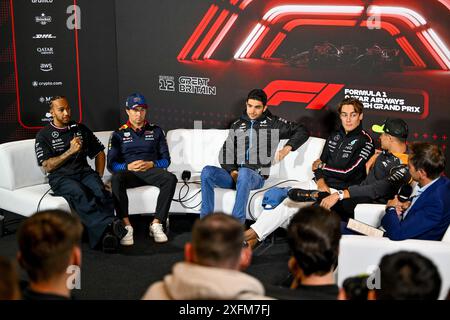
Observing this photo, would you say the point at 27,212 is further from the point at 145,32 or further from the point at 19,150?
the point at 145,32

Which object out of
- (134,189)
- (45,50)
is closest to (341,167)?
(134,189)

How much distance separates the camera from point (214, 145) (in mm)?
6410

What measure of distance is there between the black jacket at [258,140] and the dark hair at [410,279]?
148 inches

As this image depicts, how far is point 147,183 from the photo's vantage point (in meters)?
5.95

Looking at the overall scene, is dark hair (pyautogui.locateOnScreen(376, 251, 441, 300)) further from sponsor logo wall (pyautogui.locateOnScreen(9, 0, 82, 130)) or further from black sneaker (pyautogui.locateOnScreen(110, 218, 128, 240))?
sponsor logo wall (pyautogui.locateOnScreen(9, 0, 82, 130))

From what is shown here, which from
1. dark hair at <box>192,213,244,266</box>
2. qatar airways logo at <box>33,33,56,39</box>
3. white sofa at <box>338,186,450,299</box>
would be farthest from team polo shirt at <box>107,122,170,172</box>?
dark hair at <box>192,213,244,266</box>

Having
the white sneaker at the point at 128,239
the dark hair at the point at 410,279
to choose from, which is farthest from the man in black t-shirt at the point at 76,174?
the dark hair at the point at 410,279

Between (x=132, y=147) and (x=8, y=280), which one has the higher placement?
(x=8, y=280)

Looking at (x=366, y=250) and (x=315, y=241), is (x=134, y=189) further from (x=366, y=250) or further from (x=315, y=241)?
(x=315, y=241)

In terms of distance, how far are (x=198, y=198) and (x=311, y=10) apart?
2063 mm

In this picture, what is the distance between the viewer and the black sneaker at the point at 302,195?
523 cm

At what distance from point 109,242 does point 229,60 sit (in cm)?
246

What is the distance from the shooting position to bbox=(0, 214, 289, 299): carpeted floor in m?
4.72

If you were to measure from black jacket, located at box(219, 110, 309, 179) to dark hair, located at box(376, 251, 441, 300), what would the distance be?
375 centimetres
